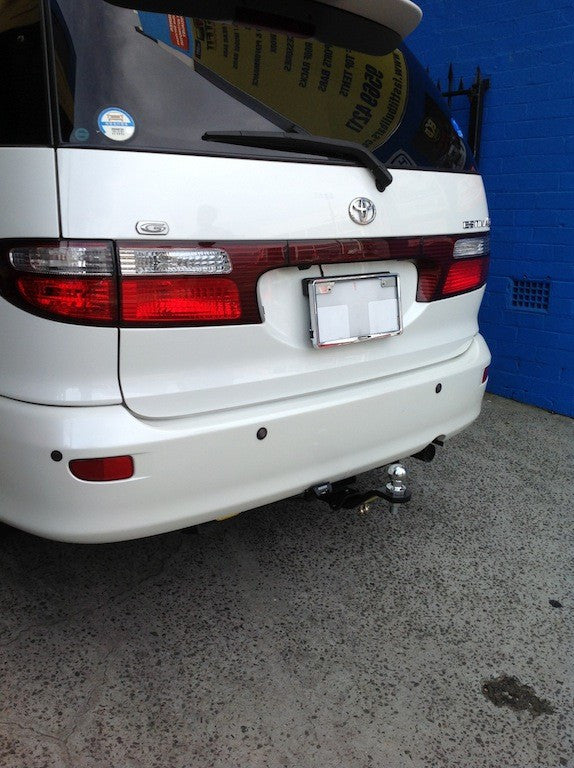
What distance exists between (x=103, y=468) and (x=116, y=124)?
2.88ft

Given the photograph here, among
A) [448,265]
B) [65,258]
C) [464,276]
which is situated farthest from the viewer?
[464,276]

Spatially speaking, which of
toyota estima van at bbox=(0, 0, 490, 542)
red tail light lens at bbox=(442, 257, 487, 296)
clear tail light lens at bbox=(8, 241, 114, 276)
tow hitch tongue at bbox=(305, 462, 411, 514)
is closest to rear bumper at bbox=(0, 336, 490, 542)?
toyota estima van at bbox=(0, 0, 490, 542)

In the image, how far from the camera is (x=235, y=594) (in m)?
2.50

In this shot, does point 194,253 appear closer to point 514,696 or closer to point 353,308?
point 353,308

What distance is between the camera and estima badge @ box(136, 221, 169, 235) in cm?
167

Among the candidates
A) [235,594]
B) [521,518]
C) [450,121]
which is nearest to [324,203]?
[450,121]

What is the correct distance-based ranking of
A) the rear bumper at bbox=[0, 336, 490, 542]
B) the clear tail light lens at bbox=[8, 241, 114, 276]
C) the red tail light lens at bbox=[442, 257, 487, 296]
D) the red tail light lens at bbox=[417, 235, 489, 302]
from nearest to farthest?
the clear tail light lens at bbox=[8, 241, 114, 276]
the rear bumper at bbox=[0, 336, 490, 542]
the red tail light lens at bbox=[417, 235, 489, 302]
the red tail light lens at bbox=[442, 257, 487, 296]

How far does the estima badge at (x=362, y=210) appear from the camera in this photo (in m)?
2.04

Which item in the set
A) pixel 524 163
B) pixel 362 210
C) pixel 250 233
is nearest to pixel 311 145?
pixel 362 210

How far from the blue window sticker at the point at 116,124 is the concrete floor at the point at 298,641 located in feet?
4.66

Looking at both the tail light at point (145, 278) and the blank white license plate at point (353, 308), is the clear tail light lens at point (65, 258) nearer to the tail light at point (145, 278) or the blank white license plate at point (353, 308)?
the tail light at point (145, 278)

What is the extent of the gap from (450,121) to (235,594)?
2009mm

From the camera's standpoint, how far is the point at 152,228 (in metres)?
1.68

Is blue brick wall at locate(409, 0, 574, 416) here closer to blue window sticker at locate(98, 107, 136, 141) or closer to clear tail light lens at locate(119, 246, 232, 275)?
clear tail light lens at locate(119, 246, 232, 275)
